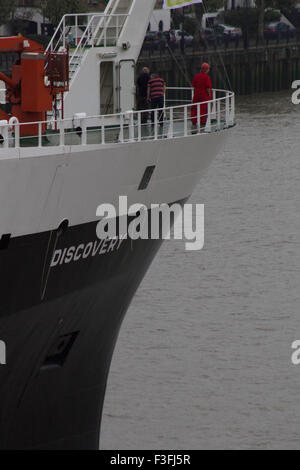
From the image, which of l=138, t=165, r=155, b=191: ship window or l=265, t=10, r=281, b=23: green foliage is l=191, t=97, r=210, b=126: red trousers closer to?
l=138, t=165, r=155, b=191: ship window

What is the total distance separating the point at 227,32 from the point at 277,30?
9.39m

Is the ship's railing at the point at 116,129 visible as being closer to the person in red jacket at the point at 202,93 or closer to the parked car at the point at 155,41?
the person in red jacket at the point at 202,93

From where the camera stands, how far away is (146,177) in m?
16.8

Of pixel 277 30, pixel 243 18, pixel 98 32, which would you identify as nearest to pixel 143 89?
pixel 98 32

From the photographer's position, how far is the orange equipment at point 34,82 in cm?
1576

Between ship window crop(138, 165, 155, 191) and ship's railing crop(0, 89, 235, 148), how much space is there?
0.46m

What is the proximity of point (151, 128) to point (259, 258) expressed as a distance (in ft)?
46.8

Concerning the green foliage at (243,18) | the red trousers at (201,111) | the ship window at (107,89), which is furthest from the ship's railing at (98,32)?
the green foliage at (243,18)

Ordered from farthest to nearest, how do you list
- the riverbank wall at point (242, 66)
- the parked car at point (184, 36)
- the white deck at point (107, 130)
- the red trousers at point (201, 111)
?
the parked car at point (184, 36) → the riverbank wall at point (242, 66) → the red trousers at point (201, 111) → the white deck at point (107, 130)

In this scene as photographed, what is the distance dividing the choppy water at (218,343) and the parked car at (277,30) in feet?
166

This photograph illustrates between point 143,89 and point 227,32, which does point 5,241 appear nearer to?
point 143,89

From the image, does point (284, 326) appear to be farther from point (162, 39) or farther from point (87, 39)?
point (162, 39)

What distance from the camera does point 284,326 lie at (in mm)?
25672

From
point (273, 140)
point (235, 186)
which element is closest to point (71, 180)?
point (235, 186)
